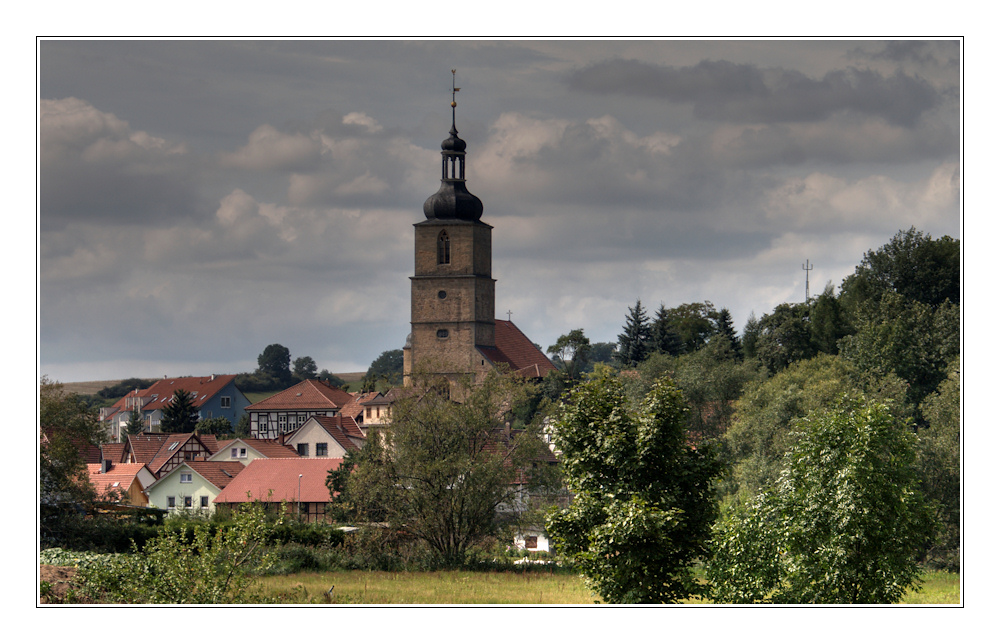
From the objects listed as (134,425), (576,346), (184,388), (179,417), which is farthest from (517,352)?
(184,388)

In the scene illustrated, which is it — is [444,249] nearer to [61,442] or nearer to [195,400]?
[195,400]

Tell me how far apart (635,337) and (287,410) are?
36.2 meters

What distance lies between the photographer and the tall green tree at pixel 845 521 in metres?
15.0

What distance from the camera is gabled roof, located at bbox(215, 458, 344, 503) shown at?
52.2 meters

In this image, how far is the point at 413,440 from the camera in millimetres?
36594

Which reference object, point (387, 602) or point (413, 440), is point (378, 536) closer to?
point (413, 440)

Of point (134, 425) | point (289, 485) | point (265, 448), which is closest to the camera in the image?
point (289, 485)

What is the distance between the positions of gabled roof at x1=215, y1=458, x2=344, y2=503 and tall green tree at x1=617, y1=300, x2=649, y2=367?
2882 centimetres

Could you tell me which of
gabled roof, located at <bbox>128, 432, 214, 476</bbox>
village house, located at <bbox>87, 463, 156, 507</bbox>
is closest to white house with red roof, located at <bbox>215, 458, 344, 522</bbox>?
village house, located at <bbox>87, 463, 156, 507</bbox>

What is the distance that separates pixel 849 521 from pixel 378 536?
23232mm

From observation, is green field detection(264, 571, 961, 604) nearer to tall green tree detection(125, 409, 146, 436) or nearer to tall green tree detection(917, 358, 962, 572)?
tall green tree detection(917, 358, 962, 572)

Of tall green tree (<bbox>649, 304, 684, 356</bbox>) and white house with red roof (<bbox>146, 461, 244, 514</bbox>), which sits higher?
tall green tree (<bbox>649, 304, 684, 356</bbox>)

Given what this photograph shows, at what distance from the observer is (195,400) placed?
371ft

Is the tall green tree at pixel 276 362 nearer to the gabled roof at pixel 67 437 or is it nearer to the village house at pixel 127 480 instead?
the village house at pixel 127 480
